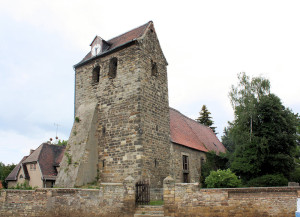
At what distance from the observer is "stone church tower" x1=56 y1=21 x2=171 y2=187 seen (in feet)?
51.3

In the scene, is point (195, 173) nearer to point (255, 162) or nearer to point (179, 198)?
point (255, 162)

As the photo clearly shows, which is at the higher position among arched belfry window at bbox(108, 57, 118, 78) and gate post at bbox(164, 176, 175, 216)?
arched belfry window at bbox(108, 57, 118, 78)

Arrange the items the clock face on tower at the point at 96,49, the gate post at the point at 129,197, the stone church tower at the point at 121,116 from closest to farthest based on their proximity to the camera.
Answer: the gate post at the point at 129,197
the stone church tower at the point at 121,116
the clock face on tower at the point at 96,49

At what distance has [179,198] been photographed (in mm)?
11953

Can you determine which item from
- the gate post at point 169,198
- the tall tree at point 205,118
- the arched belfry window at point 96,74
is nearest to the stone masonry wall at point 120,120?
the arched belfry window at point 96,74

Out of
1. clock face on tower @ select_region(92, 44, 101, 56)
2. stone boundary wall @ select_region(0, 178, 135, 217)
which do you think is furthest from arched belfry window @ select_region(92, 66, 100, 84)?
stone boundary wall @ select_region(0, 178, 135, 217)

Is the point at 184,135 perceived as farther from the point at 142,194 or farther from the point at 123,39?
the point at 142,194

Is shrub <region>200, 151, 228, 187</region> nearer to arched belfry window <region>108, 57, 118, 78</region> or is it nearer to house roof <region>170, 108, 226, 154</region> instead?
house roof <region>170, 108, 226, 154</region>

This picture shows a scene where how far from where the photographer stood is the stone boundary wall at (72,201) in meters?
13.0

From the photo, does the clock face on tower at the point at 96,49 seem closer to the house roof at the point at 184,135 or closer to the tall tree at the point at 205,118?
the house roof at the point at 184,135

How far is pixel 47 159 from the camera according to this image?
28.1 m

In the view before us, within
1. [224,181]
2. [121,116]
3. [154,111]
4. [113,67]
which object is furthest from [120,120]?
[224,181]

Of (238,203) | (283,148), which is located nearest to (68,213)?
(238,203)

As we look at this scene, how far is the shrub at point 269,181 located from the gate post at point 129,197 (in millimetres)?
9621
